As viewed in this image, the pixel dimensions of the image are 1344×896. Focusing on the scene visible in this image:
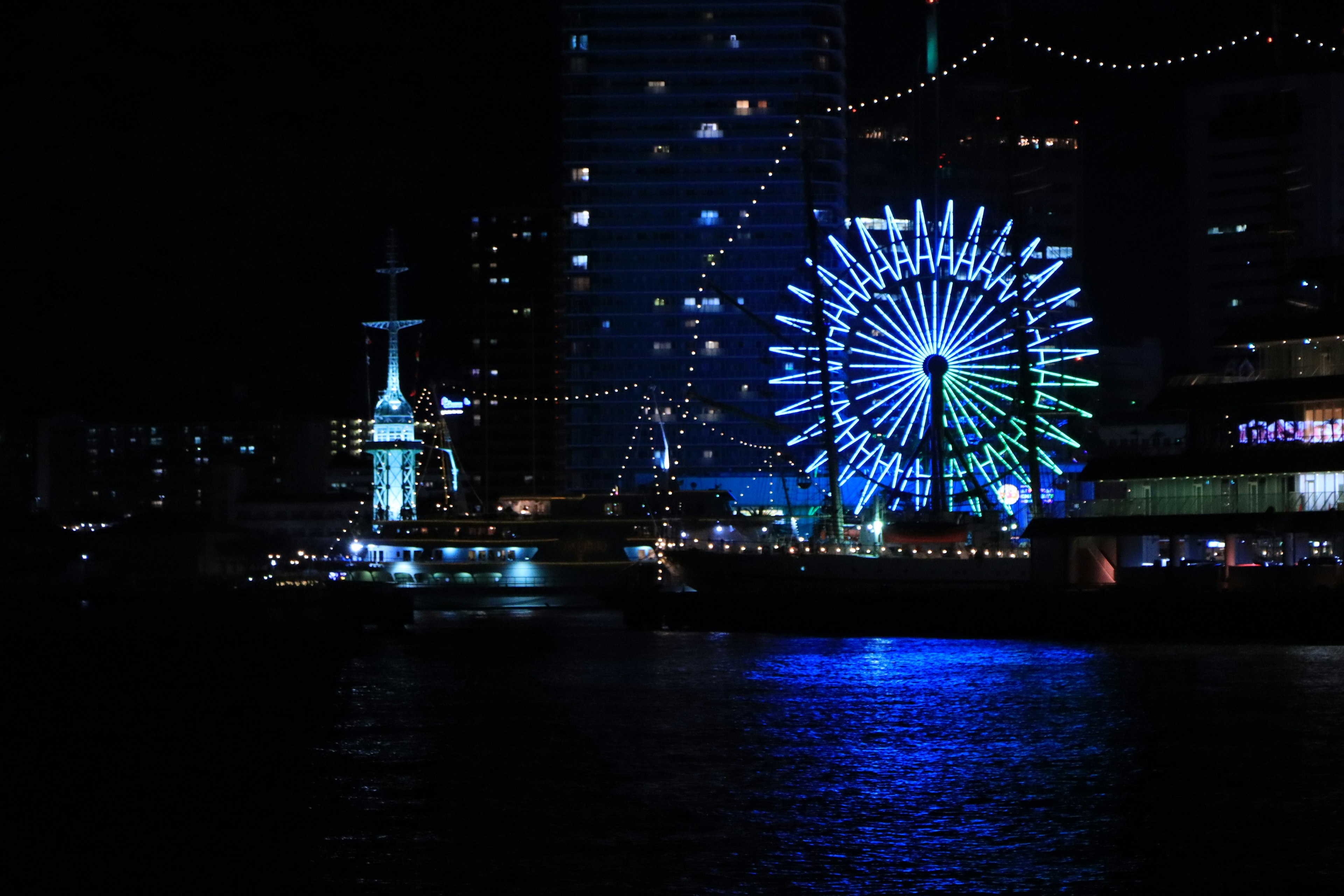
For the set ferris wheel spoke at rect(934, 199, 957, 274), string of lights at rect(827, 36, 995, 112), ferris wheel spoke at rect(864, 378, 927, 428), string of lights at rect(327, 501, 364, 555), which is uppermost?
string of lights at rect(827, 36, 995, 112)

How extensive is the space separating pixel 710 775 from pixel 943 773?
A: 514 centimetres

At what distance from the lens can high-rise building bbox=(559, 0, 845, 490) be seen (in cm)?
14600

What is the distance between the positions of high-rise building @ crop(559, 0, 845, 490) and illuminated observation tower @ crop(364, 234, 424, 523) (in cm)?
1812

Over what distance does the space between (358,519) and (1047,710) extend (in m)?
125

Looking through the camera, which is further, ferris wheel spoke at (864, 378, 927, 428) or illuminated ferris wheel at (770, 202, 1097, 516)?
ferris wheel spoke at (864, 378, 927, 428)

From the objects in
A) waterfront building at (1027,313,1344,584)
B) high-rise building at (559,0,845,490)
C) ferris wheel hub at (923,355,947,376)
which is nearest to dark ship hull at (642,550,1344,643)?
waterfront building at (1027,313,1344,584)

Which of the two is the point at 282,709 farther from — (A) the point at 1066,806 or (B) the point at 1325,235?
(B) the point at 1325,235

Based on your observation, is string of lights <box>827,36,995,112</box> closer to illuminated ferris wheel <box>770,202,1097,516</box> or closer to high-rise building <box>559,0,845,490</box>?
high-rise building <box>559,0,845,490</box>

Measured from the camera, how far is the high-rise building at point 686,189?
146m

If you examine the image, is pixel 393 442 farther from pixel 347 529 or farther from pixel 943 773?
pixel 943 773

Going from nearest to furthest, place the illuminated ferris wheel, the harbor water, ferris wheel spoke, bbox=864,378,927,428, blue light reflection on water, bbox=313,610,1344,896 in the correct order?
1. blue light reflection on water, bbox=313,610,1344,896
2. the harbor water
3. the illuminated ferris wheel
4. ferris wheel spoke, bbox=864,378,927,428

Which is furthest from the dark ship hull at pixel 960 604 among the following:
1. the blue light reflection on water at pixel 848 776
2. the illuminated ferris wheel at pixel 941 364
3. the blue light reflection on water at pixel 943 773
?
the illuminated ferris wheel at pixel 941 364

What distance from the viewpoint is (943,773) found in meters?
39.9

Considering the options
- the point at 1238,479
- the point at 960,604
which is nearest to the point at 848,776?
the point at 1238,479
